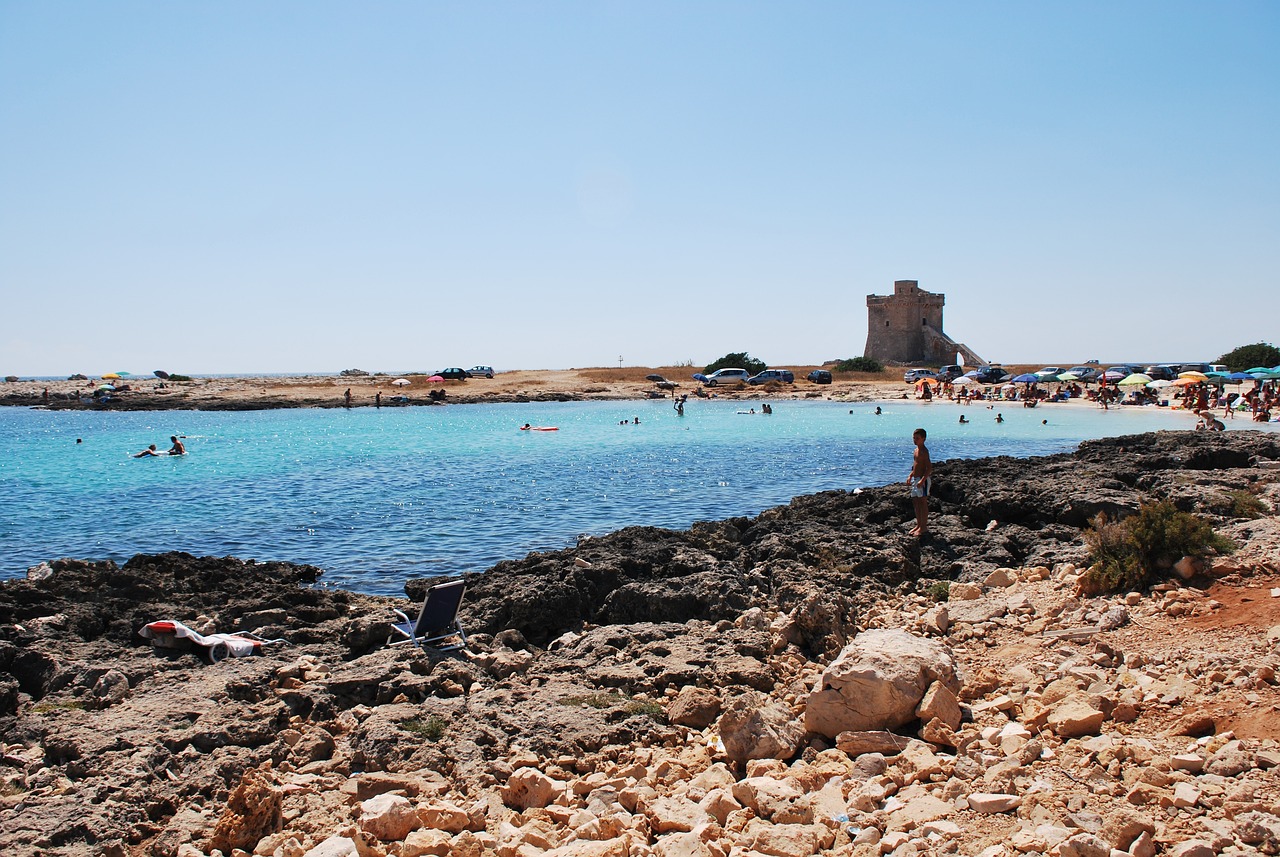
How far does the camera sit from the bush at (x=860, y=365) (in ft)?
261

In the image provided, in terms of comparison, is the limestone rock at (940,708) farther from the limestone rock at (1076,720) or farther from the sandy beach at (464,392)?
the sandy beach at (464,392)

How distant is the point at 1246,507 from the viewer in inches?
447

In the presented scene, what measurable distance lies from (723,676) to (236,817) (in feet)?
13.0

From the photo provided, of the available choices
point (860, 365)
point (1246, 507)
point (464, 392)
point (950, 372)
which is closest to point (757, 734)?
point (1246, 507)

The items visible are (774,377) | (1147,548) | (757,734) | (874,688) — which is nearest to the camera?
(757,734)

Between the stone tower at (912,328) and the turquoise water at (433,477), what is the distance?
94.9 feet

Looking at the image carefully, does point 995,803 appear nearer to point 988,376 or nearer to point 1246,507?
point 1246,507

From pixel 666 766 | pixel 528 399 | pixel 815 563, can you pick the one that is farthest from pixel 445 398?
pixel 666 766

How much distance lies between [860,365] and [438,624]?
250 feet

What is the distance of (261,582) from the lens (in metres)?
11.9

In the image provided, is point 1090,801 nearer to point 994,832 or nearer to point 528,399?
point 994,832

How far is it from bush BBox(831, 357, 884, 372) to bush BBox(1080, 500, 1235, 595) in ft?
237

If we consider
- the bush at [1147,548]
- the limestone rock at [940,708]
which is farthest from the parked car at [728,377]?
the limestone rock at [940,708]

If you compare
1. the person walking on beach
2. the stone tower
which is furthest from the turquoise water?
the stone tower
